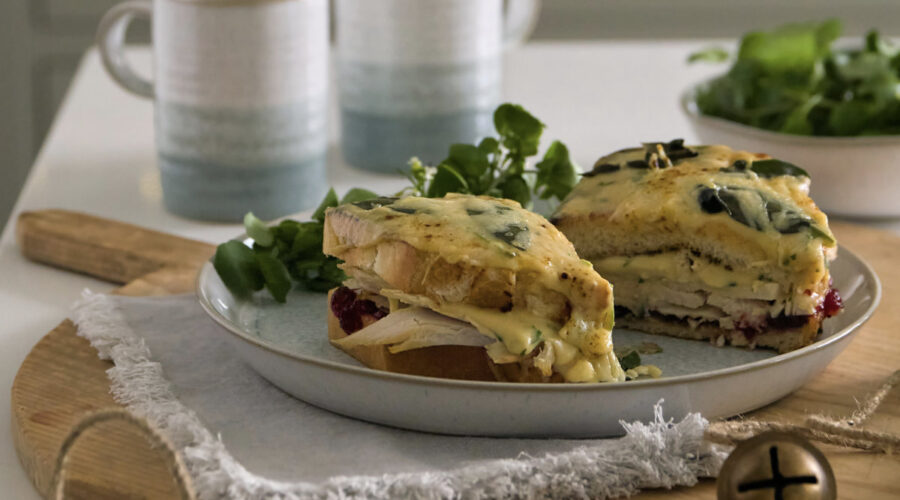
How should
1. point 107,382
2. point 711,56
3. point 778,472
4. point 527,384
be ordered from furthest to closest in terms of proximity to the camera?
point 711,56 < point 107,382 < point 527,384 < point 778,472

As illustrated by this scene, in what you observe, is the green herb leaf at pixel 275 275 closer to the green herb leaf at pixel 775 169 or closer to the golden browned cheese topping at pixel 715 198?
the golden browned cheese topping at pixel 715 198

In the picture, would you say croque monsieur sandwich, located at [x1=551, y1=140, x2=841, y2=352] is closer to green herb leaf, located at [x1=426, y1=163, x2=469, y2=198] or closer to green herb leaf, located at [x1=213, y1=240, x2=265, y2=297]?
green herb leaf, located at [x1=426, y1=163, x2=469, y2=198]

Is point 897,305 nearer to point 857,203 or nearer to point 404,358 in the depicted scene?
point 857,203

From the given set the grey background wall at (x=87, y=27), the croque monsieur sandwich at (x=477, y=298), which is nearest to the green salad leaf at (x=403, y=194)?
the croque monsieur sandwich at (x=477, y=298)

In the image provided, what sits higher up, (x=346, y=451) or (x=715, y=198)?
(x=715, y=198)

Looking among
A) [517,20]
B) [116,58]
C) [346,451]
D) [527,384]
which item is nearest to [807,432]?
[527,384]

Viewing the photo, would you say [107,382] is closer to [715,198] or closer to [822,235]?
[715,198]
